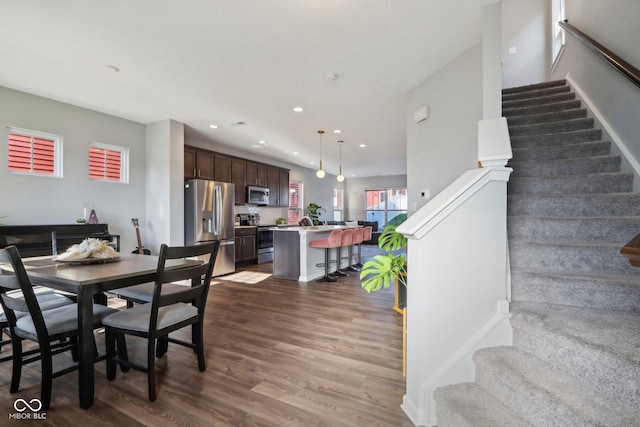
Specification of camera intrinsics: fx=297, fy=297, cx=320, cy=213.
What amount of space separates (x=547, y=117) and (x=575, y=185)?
137cm

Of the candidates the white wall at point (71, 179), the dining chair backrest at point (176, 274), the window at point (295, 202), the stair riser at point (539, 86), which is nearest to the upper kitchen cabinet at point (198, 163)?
the white wall at point (71, 179)

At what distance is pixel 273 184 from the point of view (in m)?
8.02

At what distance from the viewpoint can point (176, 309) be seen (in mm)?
2072

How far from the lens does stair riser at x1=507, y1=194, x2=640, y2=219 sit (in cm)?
210

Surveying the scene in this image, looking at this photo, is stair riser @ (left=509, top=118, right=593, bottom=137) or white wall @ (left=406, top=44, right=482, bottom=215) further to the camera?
stair riser @ (left=509, top=118, right=593, bottom=137)

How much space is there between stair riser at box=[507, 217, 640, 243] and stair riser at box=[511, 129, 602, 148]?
4.01 feet

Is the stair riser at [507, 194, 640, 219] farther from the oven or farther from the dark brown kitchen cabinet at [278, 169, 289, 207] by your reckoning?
the dark brown kitchen cabinet at [278, 169, 289, 207]

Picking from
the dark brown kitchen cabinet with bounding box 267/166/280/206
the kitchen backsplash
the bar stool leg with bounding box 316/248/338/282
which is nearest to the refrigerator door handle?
the kitchen backsplash

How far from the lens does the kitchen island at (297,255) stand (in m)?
5.10

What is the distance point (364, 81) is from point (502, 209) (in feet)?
8.08

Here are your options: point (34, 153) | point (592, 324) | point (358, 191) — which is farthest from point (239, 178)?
point (358, 191)

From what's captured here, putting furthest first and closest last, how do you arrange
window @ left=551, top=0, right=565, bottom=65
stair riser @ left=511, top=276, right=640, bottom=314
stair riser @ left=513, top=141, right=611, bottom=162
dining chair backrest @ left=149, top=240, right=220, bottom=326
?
window @ left=551, top=0, right=565, bottom=65, stair riser @ left=513, top=141, right=611, bottom=162, dining chair backrest @ left=149, top=240, right=220, bottom=326, stair riser @ left=511, top=276, right=640, bottom=314

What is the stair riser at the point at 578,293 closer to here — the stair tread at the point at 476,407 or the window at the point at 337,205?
the stair tread at the point at 476,407

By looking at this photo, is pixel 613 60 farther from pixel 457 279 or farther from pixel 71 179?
pixel 71 179
